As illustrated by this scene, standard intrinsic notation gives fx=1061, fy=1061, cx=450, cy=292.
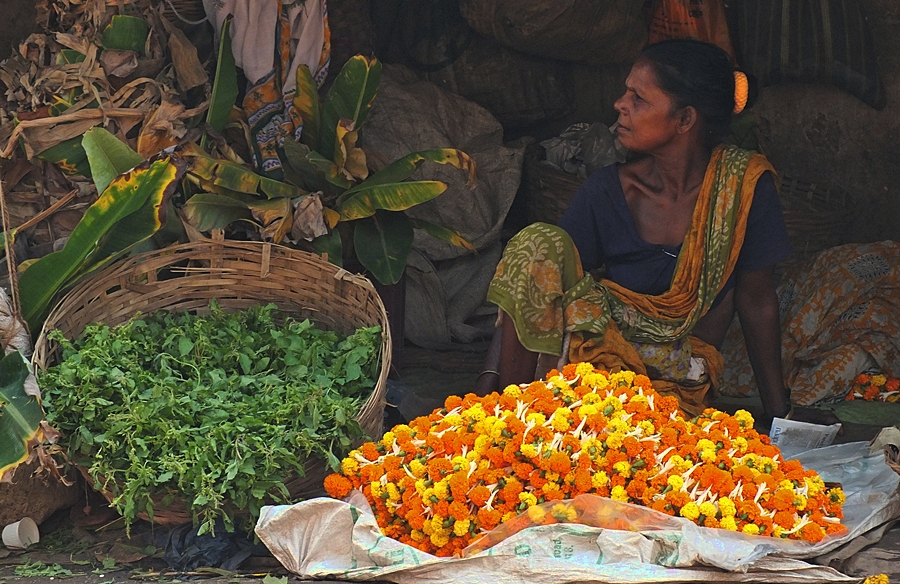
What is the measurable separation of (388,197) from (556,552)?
1619 mm

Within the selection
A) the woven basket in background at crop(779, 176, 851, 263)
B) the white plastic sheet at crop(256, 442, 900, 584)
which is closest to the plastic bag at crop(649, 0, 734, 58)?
the woven basket in background at crop(779, 176, 851, 263)

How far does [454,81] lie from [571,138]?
638mm

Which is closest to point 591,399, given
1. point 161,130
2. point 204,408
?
point 204,408

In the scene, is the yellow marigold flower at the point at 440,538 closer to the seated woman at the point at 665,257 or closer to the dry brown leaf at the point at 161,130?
the seated woman at the point at 665,257

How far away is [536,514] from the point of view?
243cm

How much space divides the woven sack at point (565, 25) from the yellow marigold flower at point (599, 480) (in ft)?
9.18

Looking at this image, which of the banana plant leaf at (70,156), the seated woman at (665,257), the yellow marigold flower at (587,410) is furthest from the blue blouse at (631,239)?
the banana plant leaf at (70,156)

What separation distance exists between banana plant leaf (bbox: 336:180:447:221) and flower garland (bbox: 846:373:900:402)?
1.71 m

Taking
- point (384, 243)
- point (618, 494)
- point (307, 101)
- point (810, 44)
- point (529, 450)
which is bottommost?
point (618, 494)

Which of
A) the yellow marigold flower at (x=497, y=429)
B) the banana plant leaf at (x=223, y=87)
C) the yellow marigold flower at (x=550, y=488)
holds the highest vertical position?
the banana plant leaf at (x=223, y=87)

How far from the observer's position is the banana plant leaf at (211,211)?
357 cm

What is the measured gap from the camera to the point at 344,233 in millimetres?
3863

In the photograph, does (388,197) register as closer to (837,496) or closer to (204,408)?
(204,408)

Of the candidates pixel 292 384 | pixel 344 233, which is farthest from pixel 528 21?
pixel 292 384
